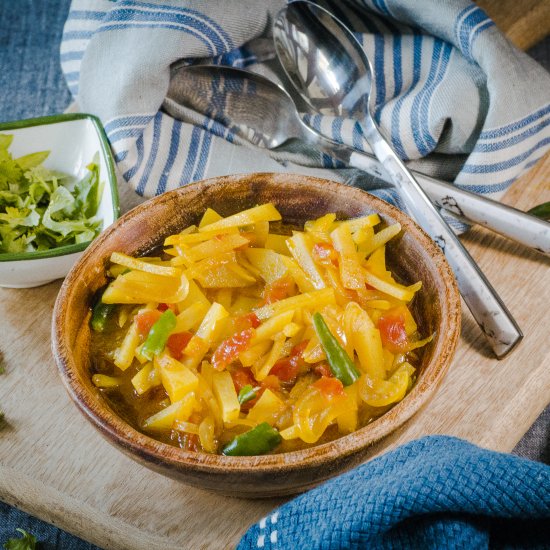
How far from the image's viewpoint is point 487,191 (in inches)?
86.9

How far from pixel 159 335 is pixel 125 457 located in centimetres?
37

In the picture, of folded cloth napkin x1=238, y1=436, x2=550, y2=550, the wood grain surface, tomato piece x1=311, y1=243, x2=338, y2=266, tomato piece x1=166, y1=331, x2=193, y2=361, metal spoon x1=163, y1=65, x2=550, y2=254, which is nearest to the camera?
folded cloth napkin x1=238, y1=436, x2=550, y2=550

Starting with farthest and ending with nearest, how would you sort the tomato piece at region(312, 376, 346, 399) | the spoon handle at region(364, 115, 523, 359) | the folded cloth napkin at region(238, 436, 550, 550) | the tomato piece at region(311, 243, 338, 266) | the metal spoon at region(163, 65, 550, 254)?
the metal spoon at region(163, 65, 550, 254) → the spoon handle at region(364, 115, 523, 359) → the tomato piece at region(311, 243, 338, 266) → the tomato piece at region(312, 376, 346, 399) → the folded cloth napkin at region(238, 436, 550, 550)

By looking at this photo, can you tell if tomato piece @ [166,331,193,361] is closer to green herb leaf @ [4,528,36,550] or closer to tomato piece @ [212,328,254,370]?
tomato piece @ [212,328,254,370]

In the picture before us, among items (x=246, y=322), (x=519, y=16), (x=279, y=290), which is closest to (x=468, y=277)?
(x=279, y=290)

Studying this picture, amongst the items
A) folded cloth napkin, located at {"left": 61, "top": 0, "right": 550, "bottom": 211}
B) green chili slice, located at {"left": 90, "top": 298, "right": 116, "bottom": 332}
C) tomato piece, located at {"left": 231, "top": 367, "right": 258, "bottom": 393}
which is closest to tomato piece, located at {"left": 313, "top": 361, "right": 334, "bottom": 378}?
tomato piece, located at {"left": 231, "top": 367, "right": 258, "bottom": 393}

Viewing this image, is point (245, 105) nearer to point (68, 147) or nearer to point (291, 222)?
point (68, 147)

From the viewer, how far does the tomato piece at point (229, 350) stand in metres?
1.55

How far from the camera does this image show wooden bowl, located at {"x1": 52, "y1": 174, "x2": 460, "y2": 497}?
139 cm

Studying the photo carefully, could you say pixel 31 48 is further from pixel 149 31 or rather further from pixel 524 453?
pixel 524 453

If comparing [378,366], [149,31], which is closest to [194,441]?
[378,366]

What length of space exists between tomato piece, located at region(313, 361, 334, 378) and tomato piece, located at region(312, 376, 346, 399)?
0.11 ft

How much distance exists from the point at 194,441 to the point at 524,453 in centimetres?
107

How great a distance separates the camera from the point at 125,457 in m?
1.76
